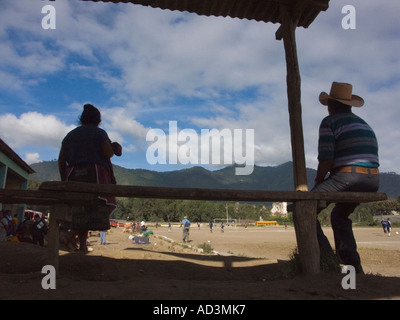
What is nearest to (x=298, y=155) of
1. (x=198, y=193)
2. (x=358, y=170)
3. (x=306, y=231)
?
(x=358, y=170)

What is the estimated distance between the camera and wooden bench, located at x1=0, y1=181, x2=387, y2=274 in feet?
10.0

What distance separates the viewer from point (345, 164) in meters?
3.51

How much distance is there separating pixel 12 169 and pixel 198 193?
14.1 meters

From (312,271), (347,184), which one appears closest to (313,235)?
(312,271)

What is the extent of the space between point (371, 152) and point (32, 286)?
351 cm

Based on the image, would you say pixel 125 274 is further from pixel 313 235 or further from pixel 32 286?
pixel 313 235

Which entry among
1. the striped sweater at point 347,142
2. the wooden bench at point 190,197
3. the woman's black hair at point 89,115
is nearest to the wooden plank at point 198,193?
the wooden bench at point 190,197

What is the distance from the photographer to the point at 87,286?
2699 millimetres

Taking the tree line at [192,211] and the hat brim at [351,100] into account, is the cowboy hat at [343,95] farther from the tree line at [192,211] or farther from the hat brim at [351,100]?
the tree line at [192,211]

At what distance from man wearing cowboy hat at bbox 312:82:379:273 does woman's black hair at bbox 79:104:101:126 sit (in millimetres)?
2697

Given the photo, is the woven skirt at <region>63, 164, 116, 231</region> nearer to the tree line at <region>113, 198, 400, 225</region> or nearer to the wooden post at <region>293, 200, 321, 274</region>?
the wooden post at <region>293, 200, 321, 274</region>

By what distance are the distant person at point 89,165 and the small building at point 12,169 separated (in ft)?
31.1

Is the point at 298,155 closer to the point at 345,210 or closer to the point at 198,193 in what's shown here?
the point at 345,210

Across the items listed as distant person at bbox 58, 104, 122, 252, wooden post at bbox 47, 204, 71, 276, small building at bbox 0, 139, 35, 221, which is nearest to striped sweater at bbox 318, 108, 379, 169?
distant person at bbox 58, 104, 122, 252
